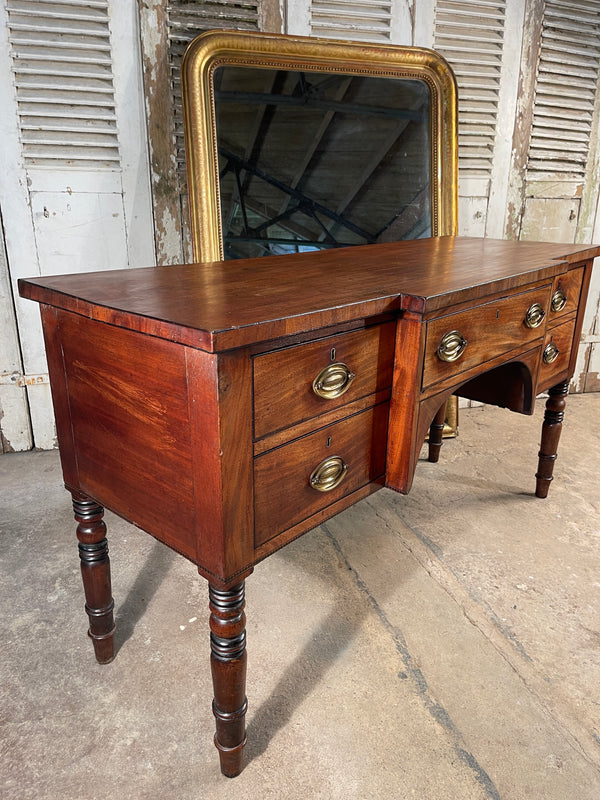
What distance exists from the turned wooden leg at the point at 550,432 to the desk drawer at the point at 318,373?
1.25m

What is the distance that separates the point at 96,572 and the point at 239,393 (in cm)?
77

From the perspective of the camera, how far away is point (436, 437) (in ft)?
8.91

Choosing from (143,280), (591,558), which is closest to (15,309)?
(143,280)

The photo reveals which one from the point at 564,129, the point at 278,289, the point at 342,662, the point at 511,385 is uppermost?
the point at 564,129

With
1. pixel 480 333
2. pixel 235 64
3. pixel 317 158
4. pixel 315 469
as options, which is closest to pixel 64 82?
pixel 235 64

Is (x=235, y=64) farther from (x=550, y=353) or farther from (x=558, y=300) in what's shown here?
(x=550, y=353)

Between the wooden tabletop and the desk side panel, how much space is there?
0.16ft

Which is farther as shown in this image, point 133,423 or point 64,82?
point 64,82

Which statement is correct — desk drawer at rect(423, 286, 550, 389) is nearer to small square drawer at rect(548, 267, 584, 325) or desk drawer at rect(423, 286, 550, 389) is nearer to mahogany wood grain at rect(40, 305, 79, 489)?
small square drawer at rect(548, 267, 584, 325)

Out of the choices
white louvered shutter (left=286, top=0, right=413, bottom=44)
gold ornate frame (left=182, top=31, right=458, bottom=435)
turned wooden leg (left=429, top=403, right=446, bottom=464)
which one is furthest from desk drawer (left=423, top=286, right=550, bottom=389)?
white louvered shutter (left=286, top=0, right=413, bottom=44)

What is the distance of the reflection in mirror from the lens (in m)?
2.40

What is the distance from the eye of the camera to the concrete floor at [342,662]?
1292 millimetres

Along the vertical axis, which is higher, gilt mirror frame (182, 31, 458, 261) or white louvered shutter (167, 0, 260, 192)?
white louvered shutter (167, 0, 260, 192)

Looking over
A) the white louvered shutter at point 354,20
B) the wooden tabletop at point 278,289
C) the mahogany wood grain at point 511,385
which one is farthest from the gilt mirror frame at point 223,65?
the mahogany wood grain at point 511,385
